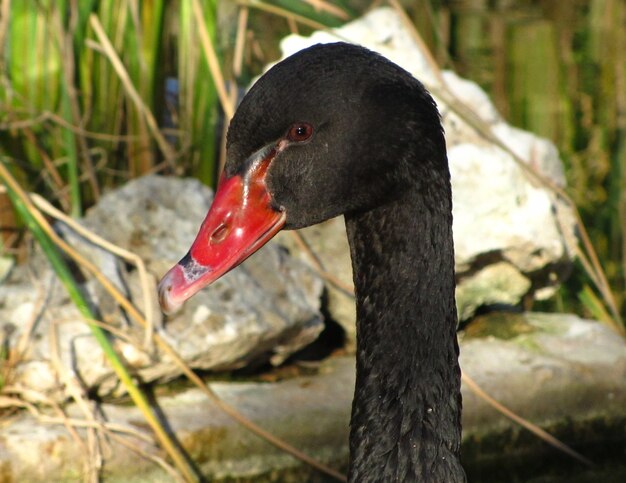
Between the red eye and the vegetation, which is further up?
the vegetation

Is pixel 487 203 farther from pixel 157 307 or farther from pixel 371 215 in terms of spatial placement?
pixel 371 215

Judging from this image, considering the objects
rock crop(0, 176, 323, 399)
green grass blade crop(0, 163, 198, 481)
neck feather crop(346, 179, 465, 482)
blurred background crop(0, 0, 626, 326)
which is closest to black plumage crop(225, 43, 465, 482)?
neck feather crop(346, 179, 465, 482)

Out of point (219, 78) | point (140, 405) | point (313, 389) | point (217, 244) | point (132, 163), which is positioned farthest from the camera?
point (132, 163)

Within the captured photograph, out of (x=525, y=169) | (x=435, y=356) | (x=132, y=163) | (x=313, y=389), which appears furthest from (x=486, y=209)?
(x=435, y=356)

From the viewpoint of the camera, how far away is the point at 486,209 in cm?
352

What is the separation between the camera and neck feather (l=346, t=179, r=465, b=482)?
214 cm

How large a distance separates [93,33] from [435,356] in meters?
1.91

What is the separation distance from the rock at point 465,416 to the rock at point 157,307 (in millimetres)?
108

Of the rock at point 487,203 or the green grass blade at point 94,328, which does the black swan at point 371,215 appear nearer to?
the green grass blade at point 94,328

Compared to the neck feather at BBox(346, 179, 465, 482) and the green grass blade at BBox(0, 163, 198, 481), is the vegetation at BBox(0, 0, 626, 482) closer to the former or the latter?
the green grass blade at BBox(0, 163, 198, 481)

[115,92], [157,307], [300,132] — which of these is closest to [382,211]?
[300,132]

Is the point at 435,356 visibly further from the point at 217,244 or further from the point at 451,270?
the point at 217,244

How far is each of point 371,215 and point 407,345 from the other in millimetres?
254

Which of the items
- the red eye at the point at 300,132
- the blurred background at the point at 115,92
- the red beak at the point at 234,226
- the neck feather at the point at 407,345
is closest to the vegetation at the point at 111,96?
the blurred background at the point at 115,92
